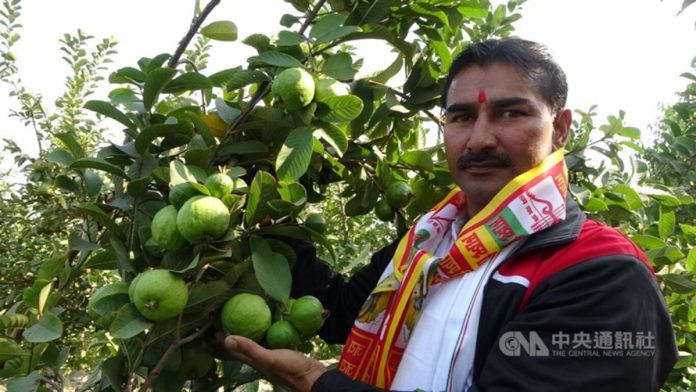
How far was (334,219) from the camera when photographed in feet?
10.2

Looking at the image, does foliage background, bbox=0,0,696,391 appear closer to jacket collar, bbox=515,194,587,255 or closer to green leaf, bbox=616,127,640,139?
green leaf, bbox=616,127,640,139

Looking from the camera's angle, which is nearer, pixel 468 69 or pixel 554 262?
pixel 554 262

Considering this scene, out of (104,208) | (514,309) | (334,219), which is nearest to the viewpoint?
(514,309)

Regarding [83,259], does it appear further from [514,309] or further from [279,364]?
[514,309]

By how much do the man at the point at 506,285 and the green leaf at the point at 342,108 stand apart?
278 millimetres

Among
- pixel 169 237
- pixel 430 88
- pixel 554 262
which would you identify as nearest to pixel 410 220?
pixel 430 88

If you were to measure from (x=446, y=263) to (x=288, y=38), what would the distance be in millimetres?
655

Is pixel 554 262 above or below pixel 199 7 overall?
below

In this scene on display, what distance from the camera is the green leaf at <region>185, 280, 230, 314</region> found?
122 cm

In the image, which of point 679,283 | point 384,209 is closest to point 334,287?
point 384,209

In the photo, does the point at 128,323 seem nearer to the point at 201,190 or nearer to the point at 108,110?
the point at 201,190

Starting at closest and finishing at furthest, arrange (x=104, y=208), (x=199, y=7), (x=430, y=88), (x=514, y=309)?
(x=514, y=309) < (x=104, y=208) < (x=199, y=7) < (x=430, y=88)

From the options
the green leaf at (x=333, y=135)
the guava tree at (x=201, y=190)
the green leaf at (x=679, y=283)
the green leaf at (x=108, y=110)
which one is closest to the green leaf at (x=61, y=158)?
the guava tree at (x=201, y=190)

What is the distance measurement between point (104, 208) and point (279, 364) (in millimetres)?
540
